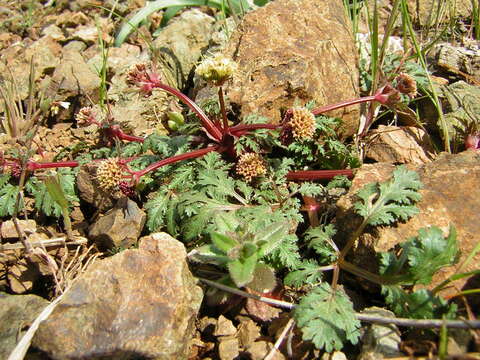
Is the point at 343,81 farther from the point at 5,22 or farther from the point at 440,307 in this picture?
the point at 5,22

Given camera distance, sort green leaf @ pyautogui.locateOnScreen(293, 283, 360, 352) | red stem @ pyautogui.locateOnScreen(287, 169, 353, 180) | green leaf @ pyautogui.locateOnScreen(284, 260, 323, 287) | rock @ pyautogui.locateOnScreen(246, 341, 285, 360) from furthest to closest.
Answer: red stem @ pyautogui.locateOnScreen(287, 169, 353, 180), green leaf @ pyautogui.locateOnScreen(284, 260, 323, 287), rock @ pyautogui.locateOnScreen(246, 341, 285, 360), green leaf @ pyautogui.locateOnScreen(293, 283, 360, 352)

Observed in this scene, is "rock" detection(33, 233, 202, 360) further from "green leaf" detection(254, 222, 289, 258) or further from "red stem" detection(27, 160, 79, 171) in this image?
"red stem" detection(27, 160, 79, 171)

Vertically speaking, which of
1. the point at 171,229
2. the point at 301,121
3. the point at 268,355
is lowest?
the point at 268,355

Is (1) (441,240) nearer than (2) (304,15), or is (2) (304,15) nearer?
(1) (441,240)

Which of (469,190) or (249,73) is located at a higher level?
(249,73)

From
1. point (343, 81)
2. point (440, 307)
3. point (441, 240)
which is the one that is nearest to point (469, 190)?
point (441, 240)

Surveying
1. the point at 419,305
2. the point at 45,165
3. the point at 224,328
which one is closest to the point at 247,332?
the point at 224,328

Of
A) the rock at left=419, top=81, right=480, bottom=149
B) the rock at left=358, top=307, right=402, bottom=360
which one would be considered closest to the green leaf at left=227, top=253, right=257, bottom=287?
the rock at left=358, top=307, right=402, bottom=360
